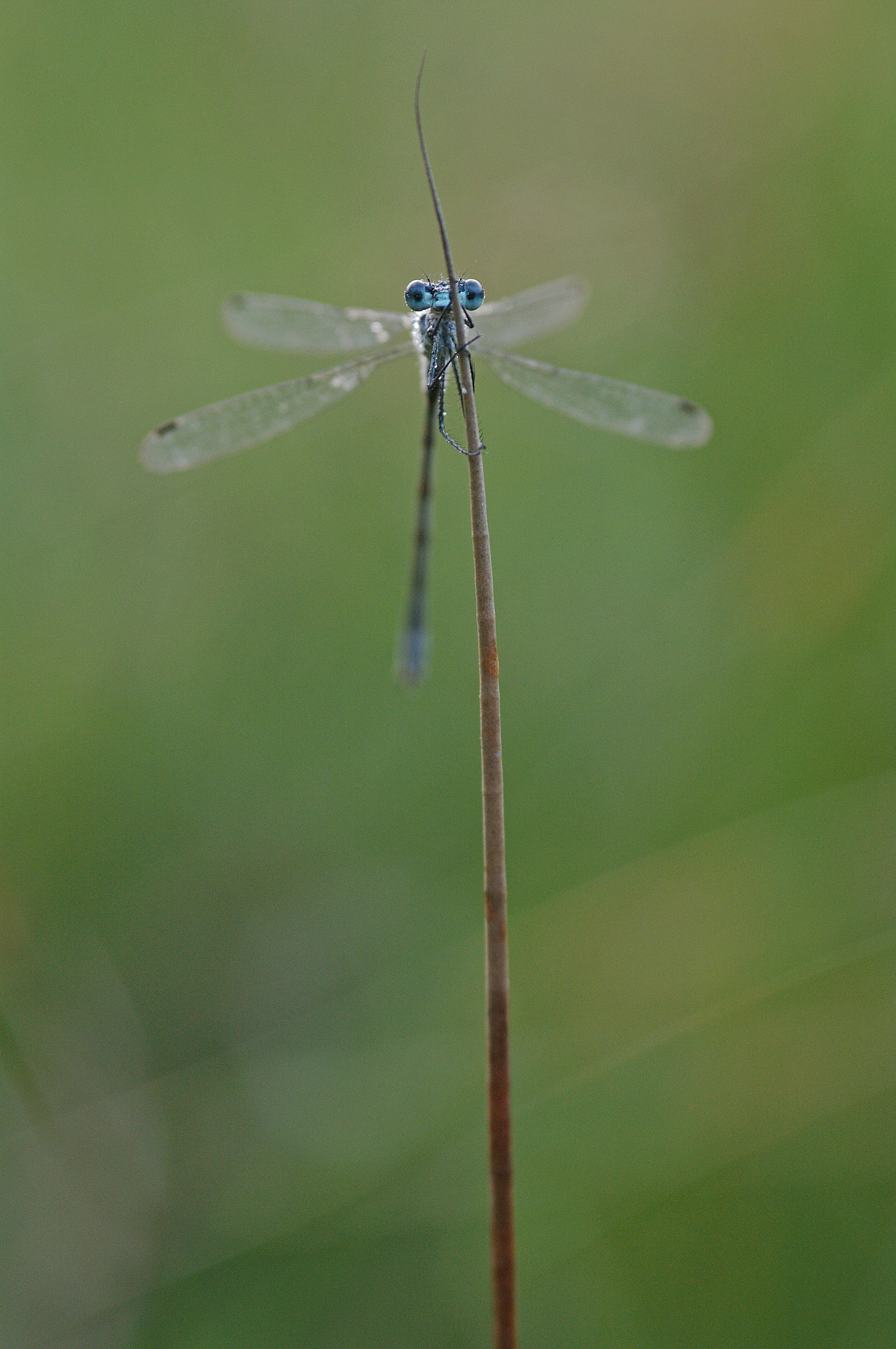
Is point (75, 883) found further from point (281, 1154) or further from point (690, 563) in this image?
point (690, 563)

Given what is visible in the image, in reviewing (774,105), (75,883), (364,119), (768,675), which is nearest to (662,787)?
(768,675)

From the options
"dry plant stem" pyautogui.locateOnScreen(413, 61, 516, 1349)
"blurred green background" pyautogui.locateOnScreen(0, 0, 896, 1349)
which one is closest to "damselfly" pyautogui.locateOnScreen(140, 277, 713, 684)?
"blurred green background" pyautogui.locateOnScreen(0, 0, 896, 1349)

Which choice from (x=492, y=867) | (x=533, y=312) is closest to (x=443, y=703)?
(x=533, y=312)

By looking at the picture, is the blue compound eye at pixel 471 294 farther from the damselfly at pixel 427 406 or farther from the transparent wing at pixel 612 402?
the transparent wing at pixel 612 402

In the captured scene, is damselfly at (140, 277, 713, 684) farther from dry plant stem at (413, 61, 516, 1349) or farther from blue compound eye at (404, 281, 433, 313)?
dry plant stem at (413, 61, 516, 1349)

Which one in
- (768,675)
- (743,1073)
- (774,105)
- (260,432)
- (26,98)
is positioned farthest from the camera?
(26,98)
